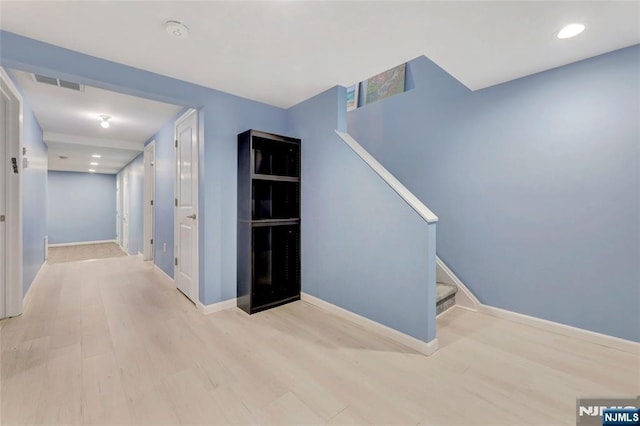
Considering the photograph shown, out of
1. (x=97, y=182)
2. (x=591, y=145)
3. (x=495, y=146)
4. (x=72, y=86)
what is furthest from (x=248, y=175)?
(x=97, y=182)

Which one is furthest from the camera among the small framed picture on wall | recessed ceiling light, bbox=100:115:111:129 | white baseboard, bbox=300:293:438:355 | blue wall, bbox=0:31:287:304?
the small framed picture on wall

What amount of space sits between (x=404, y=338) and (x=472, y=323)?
0.84 m

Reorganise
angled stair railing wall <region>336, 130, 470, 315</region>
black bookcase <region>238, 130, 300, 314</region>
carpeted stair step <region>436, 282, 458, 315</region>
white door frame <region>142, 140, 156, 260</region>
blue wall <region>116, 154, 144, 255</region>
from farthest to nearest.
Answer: blue wall <region>116, 154, 144, 255</region>, white door frame <region>142, 140, 156, 260</region>, black bookcase <region>238, 130, 300, 314</region>, carpeted stair step <region>436, 282, 458, 315</region>, angled stair railing wall <region>336, 130, 470, 315</region>

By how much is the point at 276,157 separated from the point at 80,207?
866cm

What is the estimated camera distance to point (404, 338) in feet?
7.01

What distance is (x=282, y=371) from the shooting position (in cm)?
179

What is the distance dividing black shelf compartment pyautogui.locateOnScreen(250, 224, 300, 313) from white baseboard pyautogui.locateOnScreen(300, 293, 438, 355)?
0.24 m

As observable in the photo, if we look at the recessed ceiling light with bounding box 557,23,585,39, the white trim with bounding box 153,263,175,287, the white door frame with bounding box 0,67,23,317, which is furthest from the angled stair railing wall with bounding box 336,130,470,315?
the white door frame with bounding box 0,67,23,317

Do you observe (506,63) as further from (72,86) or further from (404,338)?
(72,86)

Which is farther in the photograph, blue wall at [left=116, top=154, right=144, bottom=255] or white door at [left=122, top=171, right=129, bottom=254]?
white door at [left=122, top=171, right=129, bottom=254]

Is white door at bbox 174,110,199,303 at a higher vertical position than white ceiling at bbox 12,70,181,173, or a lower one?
lower

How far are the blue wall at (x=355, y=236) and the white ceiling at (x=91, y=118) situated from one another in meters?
1.86

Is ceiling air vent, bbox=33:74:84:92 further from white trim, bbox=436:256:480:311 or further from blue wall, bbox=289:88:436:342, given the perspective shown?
white trim, bbox=436:256:480:311

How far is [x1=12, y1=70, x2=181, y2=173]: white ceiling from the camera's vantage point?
116 inches
